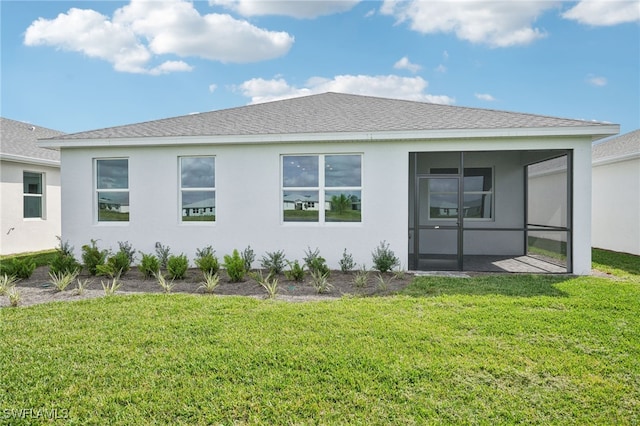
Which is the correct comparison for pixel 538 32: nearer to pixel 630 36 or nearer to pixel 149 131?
pixel 630 36

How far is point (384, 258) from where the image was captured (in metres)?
8.26

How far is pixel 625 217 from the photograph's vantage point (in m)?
12.1

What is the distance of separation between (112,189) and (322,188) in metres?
5.49

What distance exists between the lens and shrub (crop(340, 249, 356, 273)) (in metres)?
8.48

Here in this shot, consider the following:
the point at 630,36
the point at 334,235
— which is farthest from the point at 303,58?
the point at 630,36

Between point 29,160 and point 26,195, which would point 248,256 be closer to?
point 29,160

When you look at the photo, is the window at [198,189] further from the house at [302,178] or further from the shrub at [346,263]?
A: the shrub at [346,263]

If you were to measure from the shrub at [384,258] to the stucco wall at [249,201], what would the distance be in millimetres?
143

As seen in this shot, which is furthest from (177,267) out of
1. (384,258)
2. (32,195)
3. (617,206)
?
(617,206)

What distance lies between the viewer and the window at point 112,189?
374 inches

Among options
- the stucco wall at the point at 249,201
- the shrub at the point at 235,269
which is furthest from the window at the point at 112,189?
the shrub at the point at 235,269

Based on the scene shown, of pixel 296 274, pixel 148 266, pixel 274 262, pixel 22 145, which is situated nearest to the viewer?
pixel 296 274

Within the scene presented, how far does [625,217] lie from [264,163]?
1195 centimetres

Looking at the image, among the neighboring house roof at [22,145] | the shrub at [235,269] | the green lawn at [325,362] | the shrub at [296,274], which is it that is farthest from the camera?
the neighboring house roof at [22,145]
